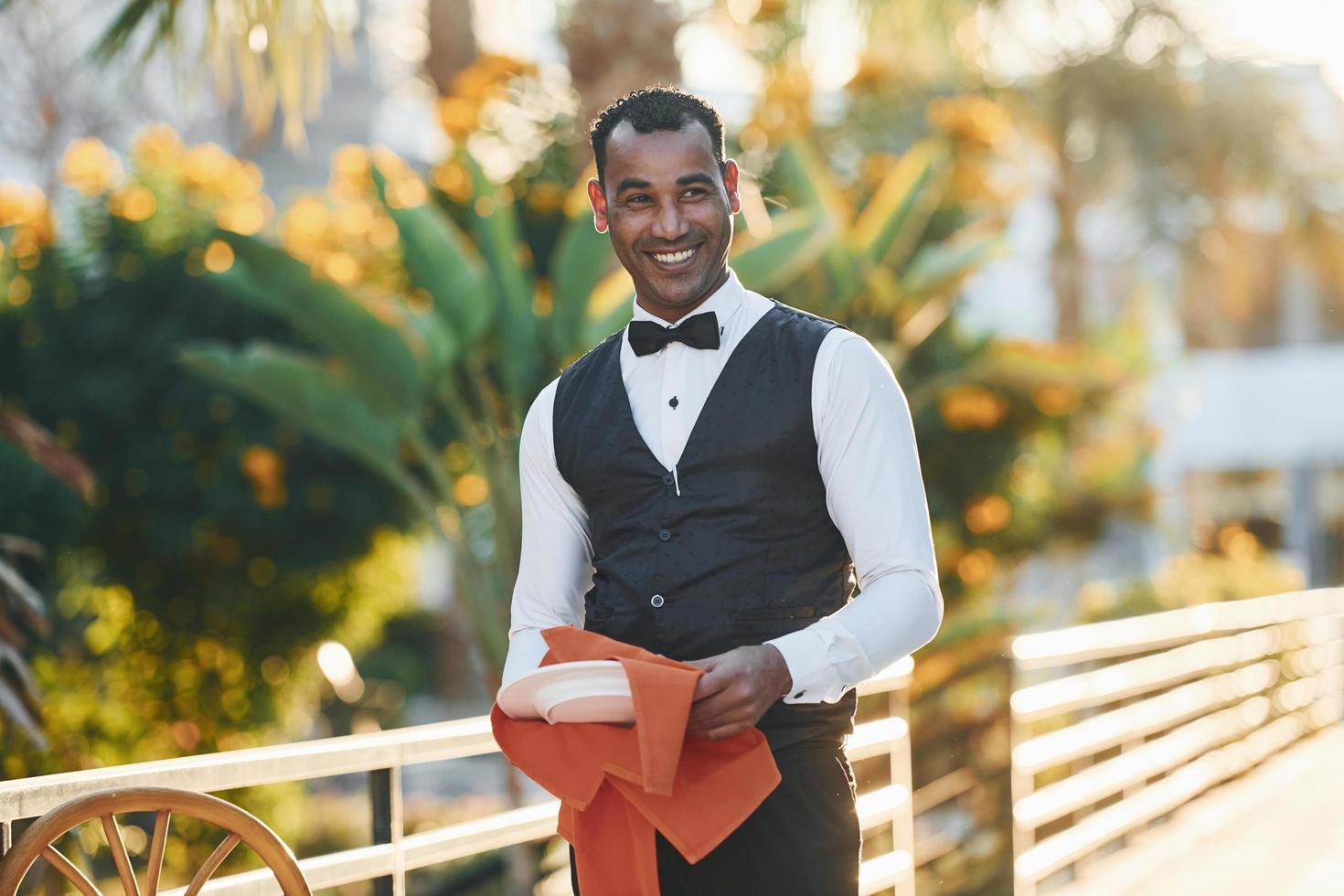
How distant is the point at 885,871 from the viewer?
157 inches

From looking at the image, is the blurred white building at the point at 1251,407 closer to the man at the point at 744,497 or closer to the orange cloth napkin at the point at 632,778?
the man at the point at 744,497

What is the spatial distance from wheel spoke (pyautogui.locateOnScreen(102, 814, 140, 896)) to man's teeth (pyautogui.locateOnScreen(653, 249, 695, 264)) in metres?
1.00

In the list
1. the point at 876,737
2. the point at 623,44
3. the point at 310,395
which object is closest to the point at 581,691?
the point at 876,737

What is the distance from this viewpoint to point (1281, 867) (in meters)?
6.05

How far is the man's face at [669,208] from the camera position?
2.04 m

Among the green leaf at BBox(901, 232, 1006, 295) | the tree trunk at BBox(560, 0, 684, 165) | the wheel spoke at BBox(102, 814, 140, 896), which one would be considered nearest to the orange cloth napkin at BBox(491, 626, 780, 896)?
the wheel spoke at BBox(102, 814, 140, 896)

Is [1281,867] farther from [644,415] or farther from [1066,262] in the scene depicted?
[1066,262]

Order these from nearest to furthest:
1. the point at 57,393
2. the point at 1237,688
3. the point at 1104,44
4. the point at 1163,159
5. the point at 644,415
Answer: the point at 644,415
the point at 57,393
the point at 1237,688
the point at 1104,44
the point at 1163,159

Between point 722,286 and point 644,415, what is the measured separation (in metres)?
0.21

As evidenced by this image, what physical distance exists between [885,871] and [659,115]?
2.54 metres

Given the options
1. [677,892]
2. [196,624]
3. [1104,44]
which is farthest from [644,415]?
[1104,44]

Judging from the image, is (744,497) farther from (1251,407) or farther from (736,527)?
(1251,407)

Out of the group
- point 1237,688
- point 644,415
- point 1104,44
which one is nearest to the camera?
point 644,415

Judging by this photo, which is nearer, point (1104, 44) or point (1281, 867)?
point (1281, 867)
